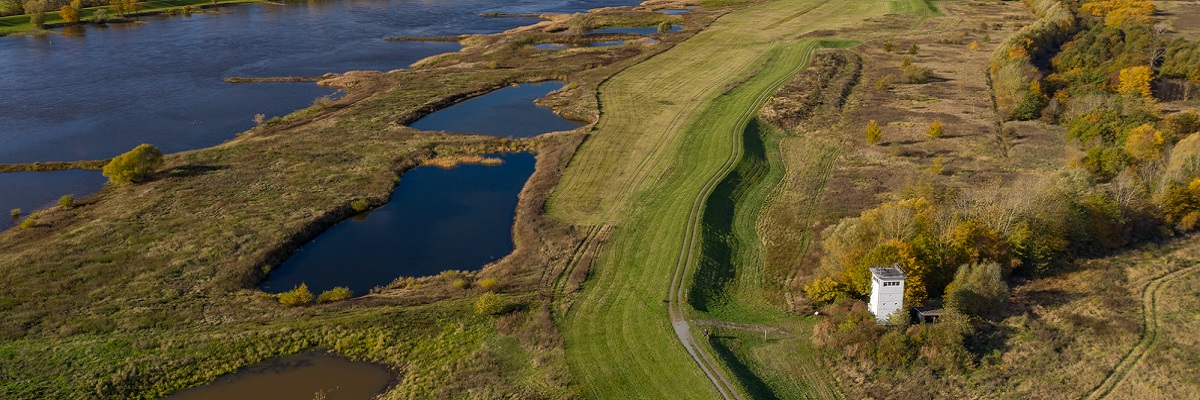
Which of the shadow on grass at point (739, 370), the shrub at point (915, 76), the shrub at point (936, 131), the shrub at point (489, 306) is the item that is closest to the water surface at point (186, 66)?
the shrub at point (489, 306)

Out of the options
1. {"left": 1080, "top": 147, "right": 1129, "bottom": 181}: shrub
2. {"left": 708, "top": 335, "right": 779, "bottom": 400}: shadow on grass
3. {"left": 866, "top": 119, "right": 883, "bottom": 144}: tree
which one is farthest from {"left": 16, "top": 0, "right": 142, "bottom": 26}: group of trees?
{"left": 1080, "top": 147, "right": 1129, "bottom": 181}: shrub

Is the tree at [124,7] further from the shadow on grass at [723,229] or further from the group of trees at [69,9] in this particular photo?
the shadow on grass at [723,229]

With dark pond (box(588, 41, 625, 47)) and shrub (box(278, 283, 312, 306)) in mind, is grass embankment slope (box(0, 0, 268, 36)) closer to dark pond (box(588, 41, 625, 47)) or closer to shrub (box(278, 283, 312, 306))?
dark pond (box(588, 41, 625, 47))

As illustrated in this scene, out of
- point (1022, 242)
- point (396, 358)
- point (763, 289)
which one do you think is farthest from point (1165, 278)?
point (396, 358)

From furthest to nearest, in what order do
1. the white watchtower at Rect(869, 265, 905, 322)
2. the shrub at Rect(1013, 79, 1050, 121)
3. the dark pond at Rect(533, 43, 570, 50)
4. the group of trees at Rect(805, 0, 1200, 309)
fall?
1. the dark pond at Rect(533, 43, 570, 50)
2. the shrub at Rect(1013, 79, 1050, 121)
3. the group of trees at Rect(805, 0, 1200, 309)
4. the white watchtower at Rect(869, 265, 905, 322)

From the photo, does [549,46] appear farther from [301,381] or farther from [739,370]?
[739,370]

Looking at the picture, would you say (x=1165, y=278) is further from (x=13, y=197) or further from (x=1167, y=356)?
(x=13, y=197)
